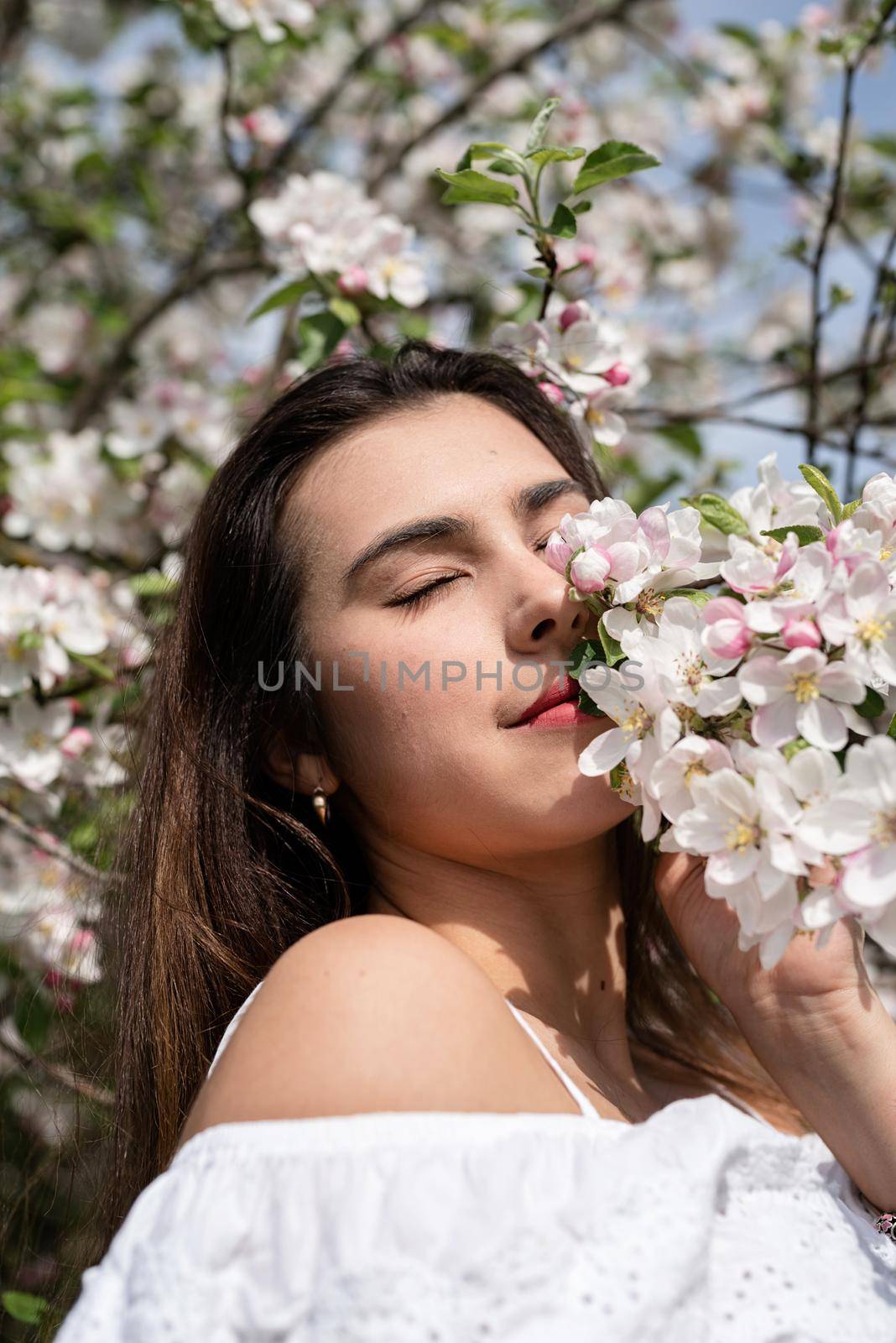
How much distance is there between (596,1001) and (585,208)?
4.04 feet

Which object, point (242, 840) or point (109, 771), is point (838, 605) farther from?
point (109, 771)

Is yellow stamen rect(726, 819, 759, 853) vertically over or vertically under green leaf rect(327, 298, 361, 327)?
under

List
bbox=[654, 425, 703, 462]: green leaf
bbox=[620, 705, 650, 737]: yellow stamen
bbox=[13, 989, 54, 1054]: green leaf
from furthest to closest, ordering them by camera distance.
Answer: bbox=[654, 425, 703, 462]: green leaf
bbox=[13, 989, 54, 1054]: green leaf
bbox=[620, 705, 650, 737]: yellow stamen

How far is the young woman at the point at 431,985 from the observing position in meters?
0.99

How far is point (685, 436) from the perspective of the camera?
8.64 feet

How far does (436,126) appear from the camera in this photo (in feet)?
10.9

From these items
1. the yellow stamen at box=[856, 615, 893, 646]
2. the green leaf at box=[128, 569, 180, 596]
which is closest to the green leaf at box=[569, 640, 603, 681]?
the yellow stamen at box=[856, 615, 893, 646]

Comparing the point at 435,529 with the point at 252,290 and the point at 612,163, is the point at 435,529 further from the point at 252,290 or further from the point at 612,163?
the point at 252,290

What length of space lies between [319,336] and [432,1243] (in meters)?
1.63

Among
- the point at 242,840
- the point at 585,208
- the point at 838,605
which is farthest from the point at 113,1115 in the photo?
the point at 585,208

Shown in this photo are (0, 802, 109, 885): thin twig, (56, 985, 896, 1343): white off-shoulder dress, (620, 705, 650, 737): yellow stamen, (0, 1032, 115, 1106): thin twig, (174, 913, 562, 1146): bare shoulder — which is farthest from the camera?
(0, 802, 109, 885): thin twig

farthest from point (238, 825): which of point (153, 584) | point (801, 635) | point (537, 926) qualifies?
point (801, 635)

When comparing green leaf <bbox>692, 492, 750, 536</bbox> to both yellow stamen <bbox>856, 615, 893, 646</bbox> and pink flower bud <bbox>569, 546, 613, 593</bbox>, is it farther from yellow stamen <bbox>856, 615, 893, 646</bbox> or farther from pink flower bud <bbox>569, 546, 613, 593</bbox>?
yellow stamen <bbox>856, 615, 893, 646</bbox>

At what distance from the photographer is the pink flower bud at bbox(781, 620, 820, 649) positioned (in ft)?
3.59
